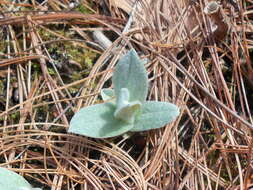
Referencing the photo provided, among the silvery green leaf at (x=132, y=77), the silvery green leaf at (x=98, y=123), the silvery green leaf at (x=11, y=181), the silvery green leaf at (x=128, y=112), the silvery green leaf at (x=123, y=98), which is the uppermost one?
the silvery green leaf at (x=132, y=77)

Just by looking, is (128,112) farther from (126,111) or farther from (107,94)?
(107,94)

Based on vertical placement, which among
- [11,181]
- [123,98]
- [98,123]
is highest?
[123,98]

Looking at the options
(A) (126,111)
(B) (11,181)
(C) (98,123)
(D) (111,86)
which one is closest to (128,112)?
(A) (126,111)

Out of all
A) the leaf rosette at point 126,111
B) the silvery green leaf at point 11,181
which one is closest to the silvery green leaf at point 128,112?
the leaf rosette at point 126,111

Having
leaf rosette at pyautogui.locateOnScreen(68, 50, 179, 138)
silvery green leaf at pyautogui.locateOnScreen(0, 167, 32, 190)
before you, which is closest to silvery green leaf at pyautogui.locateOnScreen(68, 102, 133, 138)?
leaf rosette at pyautogui.locateOnScreen(68, 50, 179, 138)

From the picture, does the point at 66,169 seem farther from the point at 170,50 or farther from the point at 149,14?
the point at 149,14

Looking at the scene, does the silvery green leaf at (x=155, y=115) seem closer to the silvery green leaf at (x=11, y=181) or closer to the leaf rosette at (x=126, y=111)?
the leaf rosette at (x=126, y=111)
